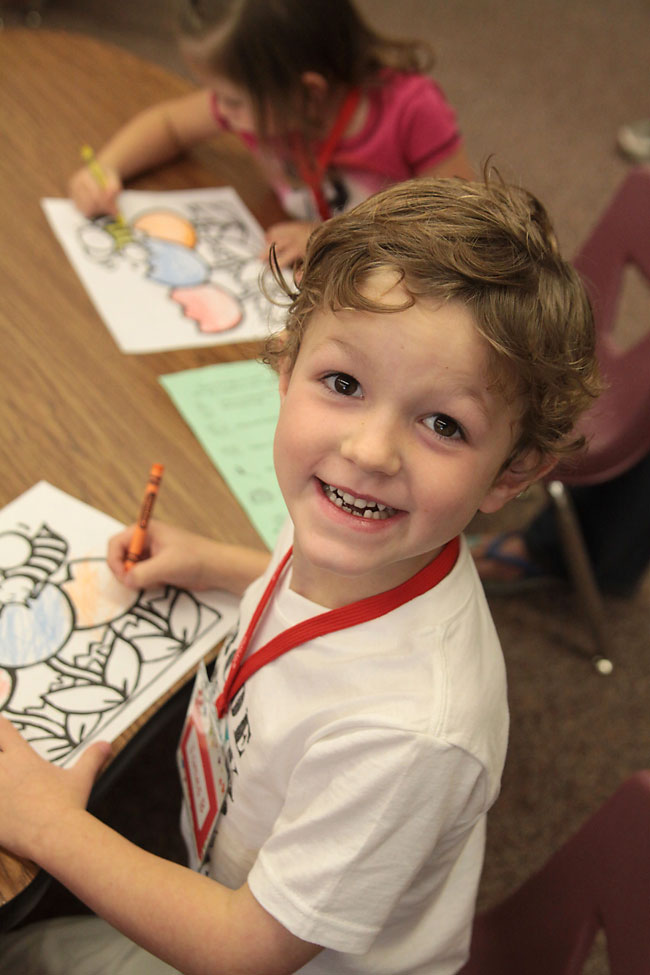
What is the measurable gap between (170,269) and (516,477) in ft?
2.27

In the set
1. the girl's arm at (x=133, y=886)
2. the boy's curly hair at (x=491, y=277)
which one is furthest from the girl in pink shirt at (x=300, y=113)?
the girl's arm at (x=133, y=886)

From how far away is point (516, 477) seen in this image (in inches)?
27.0

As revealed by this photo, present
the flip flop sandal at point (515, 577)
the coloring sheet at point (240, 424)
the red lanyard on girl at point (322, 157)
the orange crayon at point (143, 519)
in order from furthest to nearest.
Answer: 1. the flip flop sandal at point (515, 577)
2. the red lanyard on girl at point (322, 157)
3. the coloring sheet at point (240, 424)
4. the orange crayon at point (143, 519)

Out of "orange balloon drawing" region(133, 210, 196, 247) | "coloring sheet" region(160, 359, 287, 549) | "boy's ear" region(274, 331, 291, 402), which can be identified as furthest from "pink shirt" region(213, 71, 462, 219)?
"boy's ear" region(274, 331, 291, 402)

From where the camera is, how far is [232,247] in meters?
1.28

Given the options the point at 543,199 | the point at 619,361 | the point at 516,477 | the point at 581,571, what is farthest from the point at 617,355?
the point at 543,199

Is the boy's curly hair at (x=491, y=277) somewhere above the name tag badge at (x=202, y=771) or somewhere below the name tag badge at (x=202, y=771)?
above

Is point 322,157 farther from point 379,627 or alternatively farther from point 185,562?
point 379,627

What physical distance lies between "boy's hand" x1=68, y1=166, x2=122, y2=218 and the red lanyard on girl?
0.29 meters

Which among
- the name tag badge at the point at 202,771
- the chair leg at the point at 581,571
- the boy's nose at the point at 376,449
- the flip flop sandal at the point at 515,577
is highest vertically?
the boy's nose at the point at 376,449

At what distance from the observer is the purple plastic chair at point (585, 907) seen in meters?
0.65

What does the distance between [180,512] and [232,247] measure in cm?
53

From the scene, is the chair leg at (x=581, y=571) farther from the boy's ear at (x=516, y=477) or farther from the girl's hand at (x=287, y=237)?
the boy's ear at (x=516, y=477)

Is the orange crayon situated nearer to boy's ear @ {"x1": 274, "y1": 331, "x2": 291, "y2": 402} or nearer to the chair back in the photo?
boy's ear @ {"x1": 274, "y1": 331, "x2": 291, "y2": 402}
